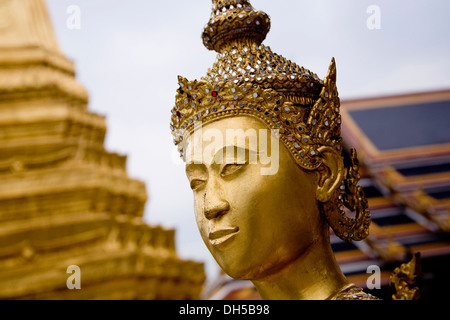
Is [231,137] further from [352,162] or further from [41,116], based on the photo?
[41,116]

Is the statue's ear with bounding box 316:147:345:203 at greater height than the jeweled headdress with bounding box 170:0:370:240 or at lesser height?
lesser

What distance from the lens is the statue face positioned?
2041 mm

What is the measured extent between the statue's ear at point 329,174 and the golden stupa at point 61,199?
5672 mm

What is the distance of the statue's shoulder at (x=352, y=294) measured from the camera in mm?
2062

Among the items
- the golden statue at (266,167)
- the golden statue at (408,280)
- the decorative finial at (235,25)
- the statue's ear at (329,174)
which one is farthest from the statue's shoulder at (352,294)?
the decorative finial at (235,25)

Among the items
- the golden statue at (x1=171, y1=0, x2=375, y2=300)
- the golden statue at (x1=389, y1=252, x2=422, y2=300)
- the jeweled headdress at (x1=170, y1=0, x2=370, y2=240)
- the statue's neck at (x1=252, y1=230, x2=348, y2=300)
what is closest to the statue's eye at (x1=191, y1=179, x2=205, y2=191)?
the golden statue at (x1=171, y1=0, x2=375, y2=300)

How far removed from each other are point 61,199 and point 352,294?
7.33 m

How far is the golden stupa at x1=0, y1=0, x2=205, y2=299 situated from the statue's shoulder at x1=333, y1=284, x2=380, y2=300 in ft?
18.7

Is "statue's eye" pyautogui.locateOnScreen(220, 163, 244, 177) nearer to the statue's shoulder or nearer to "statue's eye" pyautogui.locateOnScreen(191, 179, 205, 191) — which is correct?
"statue's eye" pyautogui.locateOnScreen(191, 179, 205, 191)

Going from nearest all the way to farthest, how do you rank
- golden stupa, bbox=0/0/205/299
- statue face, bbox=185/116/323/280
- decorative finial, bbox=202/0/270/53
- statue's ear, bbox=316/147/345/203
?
statue face, bbox=185/116/323/280 → statue's ear, bbox=316/147/345/203 → decorative finial, bbox=202/0/270/53 → golden stupa, bbox=0/0/205/299

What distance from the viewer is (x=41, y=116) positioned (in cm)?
958

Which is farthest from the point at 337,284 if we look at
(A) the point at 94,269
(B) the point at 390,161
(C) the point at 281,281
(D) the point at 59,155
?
(D) the point at 59,155

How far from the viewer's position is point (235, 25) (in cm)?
228

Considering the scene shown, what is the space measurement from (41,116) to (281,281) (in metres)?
7.93
